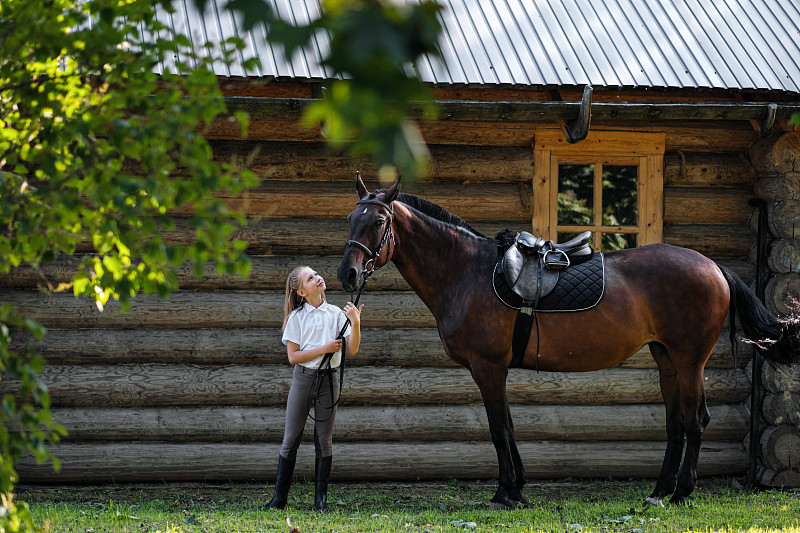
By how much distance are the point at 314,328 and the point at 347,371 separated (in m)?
1.34

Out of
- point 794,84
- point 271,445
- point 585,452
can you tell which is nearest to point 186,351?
point 271,445

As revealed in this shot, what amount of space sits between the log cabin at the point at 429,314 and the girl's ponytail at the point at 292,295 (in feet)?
3.52

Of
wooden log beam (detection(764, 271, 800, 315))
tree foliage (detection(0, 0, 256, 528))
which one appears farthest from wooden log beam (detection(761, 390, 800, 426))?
tree foliage (detection(0, 0, 256, 528))

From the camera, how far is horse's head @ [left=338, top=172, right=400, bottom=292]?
5.26m

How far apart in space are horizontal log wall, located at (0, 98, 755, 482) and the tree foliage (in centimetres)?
348

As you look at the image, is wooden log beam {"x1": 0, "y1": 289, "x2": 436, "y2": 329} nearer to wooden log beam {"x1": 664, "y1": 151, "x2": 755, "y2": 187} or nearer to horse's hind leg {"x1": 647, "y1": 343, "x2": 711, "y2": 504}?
horse's hind leg {"x1": 647, "y1": 343, "x2": 711, "y2": 504}

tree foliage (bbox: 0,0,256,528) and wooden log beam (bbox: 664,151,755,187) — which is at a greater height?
wooden log beam (bbox: 664,151,755,187)

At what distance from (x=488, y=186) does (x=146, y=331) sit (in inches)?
130

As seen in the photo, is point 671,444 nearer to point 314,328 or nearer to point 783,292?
point 783,292

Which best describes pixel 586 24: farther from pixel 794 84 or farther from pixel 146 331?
pixel 146 331

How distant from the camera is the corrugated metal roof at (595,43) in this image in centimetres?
643

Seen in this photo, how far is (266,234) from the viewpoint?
681cm

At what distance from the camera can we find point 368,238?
5.37 m

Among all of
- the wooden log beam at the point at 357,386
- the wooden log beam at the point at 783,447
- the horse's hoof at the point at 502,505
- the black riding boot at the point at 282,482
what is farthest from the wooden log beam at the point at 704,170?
the black riding boot at the point at 282,482
